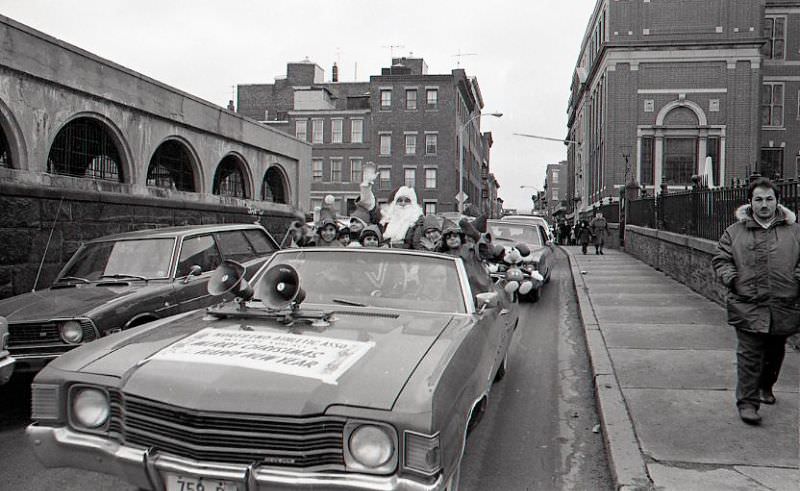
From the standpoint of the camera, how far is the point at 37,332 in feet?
17.9

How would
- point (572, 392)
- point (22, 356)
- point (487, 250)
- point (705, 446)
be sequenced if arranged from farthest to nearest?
point (487, 250) < point (572, 392) < point (22, 356) < point (705, 446)

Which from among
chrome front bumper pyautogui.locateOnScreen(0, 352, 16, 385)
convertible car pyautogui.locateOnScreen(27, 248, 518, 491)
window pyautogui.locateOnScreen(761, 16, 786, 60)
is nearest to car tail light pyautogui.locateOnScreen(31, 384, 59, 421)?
convertible car pyautogui.locateOnScreen(27, 248, 518, 491)

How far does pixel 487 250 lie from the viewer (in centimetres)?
740

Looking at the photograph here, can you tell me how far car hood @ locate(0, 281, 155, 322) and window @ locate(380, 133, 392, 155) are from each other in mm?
46984

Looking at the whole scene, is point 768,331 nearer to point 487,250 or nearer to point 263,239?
point 487,250

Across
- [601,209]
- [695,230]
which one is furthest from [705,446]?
[601,209]

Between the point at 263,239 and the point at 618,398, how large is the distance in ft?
17.6

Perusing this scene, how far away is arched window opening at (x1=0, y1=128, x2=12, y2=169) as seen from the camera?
1054 centimetres

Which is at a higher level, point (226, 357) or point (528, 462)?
point (226, 357)

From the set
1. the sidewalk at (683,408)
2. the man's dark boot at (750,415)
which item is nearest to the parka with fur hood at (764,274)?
the man's dark boot at (750,415)

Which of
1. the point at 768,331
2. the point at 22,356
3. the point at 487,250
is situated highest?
the point at 487,250

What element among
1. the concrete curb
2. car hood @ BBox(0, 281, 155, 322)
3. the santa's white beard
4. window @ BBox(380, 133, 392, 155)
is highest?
window @ BBox(380, 133, 392, 155)

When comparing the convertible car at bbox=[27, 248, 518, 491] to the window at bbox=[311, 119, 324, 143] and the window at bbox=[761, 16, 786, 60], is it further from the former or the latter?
the window at bbox=[311, 119, 324, 143]

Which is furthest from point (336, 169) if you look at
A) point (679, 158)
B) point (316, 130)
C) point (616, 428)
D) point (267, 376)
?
point (267, 376)
